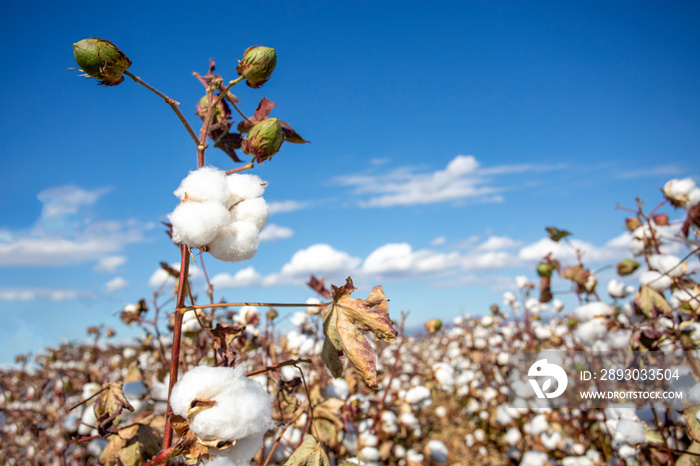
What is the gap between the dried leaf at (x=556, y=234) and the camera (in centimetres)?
243

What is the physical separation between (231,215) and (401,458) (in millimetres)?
3520

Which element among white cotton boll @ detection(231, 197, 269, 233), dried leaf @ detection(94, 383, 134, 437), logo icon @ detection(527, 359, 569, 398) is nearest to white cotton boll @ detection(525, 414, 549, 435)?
logo icon @ detection(527, 359, 569, 398)

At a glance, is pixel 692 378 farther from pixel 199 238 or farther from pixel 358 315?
pixel 199 238

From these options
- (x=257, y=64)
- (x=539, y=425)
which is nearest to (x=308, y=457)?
(x=257, y=64)

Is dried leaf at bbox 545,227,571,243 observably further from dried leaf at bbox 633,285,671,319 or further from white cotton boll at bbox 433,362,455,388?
white cotton boll at bbox 433,362,455,388

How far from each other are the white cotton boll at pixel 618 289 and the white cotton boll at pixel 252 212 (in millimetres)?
2439

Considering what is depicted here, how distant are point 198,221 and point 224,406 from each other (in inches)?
Answer: 12.6

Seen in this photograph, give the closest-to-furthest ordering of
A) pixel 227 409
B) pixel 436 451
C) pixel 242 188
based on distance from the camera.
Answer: pixel 227 409, pixel 242 188, pixel 436 451

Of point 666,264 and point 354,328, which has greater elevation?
point 666,264

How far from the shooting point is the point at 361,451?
2428 mm

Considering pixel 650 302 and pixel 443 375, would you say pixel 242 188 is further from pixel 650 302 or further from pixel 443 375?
pixel 443 375

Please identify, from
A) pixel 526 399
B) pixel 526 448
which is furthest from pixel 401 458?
pixel 526 399

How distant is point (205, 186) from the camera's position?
30.8 inches

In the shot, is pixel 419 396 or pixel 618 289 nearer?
pixel 618 289
